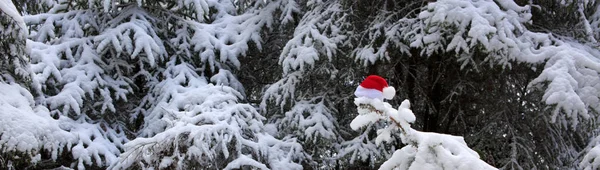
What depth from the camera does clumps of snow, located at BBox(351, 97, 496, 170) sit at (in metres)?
1.63

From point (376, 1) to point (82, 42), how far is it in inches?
119

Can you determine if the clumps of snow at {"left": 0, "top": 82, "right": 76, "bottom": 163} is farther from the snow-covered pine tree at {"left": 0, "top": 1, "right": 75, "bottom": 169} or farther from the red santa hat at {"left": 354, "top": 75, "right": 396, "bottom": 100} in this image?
the red santa hat at {"left": 354, "top": 75, "right": 396, "bottom": 100}

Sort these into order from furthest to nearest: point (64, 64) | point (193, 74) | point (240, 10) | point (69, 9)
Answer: point (240, 10), point (69, 9), point (193, 74), point (64, 64)

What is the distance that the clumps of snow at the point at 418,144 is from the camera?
163 centimetres

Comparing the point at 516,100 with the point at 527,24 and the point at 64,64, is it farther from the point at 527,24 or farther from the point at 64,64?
the point at 64,64

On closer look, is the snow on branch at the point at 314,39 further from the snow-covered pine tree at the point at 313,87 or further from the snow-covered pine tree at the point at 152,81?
the snow-covered pine tree at the point at 152,81

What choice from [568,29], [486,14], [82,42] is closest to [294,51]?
[486,14]

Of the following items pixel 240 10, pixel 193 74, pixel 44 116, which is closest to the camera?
pixel 44 116

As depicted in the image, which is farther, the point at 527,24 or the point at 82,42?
the point at 82,42

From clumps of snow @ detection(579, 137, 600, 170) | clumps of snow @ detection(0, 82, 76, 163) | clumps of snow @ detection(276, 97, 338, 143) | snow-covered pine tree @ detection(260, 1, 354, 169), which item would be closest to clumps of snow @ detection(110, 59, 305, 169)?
clumps of snow @ detection(276, 97, 338, 143)

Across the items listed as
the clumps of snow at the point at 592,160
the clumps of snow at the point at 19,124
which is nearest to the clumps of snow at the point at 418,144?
the clumps of snow at the point at 19,124

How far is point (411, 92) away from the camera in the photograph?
5.96 meters

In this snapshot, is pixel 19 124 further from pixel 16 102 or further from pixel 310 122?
pixel 310 122

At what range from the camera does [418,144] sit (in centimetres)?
174
